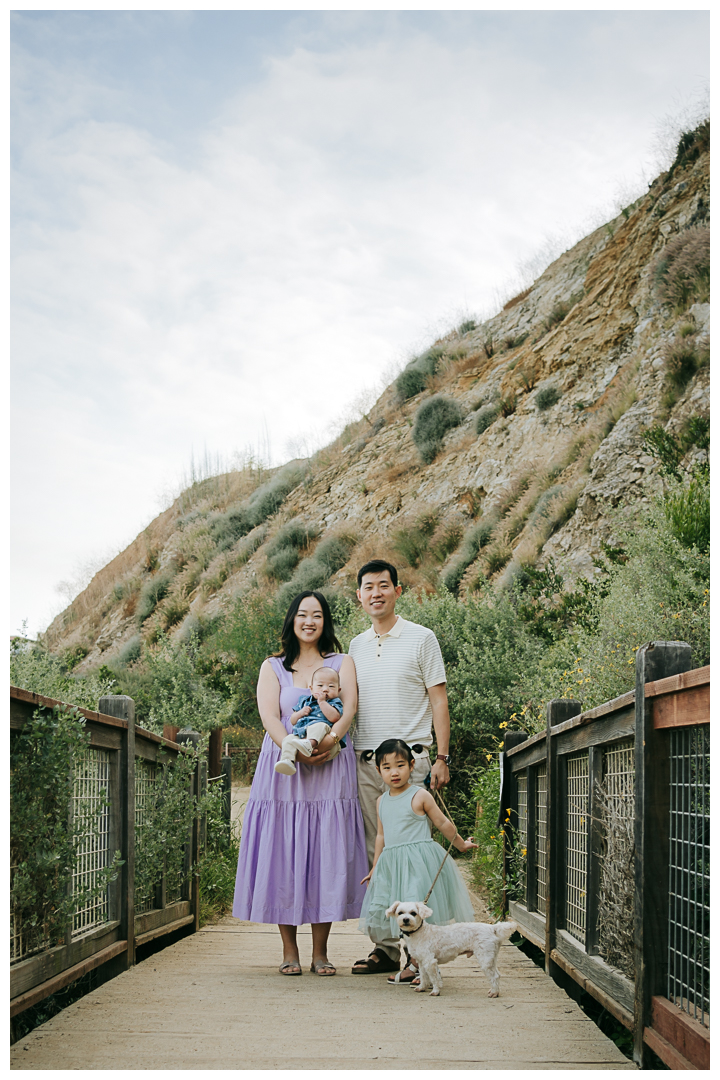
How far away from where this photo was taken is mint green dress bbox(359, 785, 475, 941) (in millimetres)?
3867

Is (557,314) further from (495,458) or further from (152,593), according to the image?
(152,593)

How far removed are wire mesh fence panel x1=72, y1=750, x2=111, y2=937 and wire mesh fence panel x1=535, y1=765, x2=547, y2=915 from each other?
2.29m

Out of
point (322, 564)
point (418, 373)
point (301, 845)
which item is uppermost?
point (418, 373)

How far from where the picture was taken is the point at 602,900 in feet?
10.4

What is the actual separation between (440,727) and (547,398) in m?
15.7

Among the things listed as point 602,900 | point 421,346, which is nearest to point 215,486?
point 421,346

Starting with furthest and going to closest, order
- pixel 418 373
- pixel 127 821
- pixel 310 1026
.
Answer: pixel 418 373, pixel 127 821, pixel 310 1026

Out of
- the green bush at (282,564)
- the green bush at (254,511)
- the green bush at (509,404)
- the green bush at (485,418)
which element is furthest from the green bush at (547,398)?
the green bush at (254,511)

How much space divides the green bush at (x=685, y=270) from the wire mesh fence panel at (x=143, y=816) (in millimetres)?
14670

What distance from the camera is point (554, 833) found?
13.3 feet

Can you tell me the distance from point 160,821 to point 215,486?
2662cm

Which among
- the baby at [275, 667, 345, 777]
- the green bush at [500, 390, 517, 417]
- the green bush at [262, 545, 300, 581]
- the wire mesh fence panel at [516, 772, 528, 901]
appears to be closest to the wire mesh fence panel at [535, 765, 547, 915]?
the wire mesh fence panel at [516, 772, 528, 901]

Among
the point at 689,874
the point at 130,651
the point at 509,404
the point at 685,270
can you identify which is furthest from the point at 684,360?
the point at 130,651

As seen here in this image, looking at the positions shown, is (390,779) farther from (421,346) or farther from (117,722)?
(421,346)
